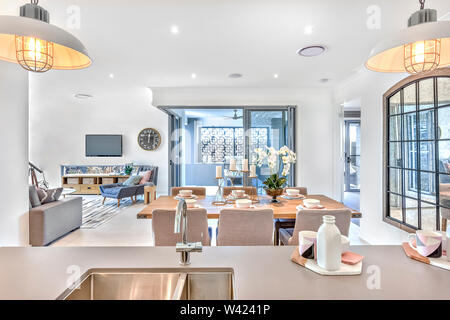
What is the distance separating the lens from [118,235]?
391 cm

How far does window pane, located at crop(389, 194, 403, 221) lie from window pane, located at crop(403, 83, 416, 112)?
101 centimetres

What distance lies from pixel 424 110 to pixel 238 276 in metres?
2.70

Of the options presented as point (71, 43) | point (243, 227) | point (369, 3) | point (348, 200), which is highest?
point (369, 3)

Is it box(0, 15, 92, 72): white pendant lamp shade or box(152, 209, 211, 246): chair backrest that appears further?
box(152, 209, 211, 246): chair backrest

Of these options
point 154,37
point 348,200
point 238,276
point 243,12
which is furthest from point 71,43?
point 348,200

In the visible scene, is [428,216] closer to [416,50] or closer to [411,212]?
[411,212]

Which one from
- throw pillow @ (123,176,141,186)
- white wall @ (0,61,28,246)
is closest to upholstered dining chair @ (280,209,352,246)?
white wall @ (0,61,28,246)

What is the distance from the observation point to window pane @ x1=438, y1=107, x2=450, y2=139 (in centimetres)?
235

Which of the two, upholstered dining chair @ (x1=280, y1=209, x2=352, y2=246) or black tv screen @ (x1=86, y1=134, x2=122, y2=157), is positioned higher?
black tv screen @ (x1=86, y1=134, x2=122, y2=157)

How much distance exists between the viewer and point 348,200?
6590 mm

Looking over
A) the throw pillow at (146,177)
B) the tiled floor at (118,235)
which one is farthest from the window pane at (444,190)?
the throw pillow at (146,177)

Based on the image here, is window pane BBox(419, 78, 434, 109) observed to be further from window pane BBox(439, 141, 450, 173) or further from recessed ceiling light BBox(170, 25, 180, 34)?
recessed ceiling light BBox(170, 25, 180, 34)
